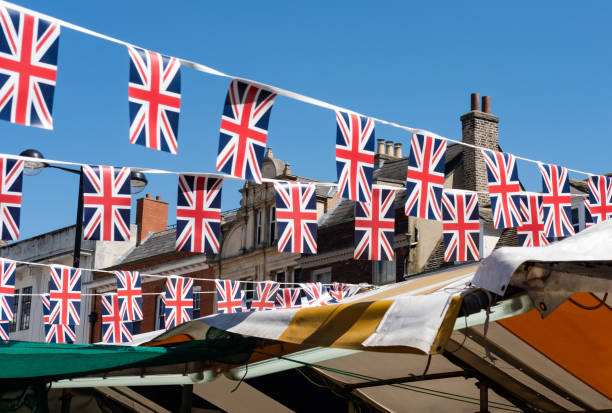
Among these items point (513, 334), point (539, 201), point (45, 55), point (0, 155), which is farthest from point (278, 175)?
point (513, 334)

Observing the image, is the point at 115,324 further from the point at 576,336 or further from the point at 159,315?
the point at 159,315

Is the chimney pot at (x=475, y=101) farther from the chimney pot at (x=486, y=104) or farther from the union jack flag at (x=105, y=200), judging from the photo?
the union jack flag at (x=105, y=200)

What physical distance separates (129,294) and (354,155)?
1151 cm

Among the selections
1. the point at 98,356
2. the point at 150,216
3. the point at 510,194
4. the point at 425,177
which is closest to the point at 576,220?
the point at 510,194

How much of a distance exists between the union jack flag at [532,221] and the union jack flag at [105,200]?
20.7 feet

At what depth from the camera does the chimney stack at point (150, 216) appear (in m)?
47.5

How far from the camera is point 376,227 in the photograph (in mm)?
14227

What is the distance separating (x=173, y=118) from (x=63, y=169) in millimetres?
9890

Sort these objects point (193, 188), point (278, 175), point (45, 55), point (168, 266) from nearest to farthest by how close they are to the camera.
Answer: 1. point (45, 55)
2. point (193, 188)
3. point (278, 175)
4. point (168, 266)

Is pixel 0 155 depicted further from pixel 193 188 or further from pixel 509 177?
pixel 509 177

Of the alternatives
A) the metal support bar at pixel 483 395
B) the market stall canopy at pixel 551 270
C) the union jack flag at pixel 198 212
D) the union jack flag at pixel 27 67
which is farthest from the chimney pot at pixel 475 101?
the market stall canopy at pixel 551 270

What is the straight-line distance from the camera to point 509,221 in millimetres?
14773

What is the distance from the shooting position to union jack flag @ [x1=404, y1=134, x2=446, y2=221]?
13.1 meters

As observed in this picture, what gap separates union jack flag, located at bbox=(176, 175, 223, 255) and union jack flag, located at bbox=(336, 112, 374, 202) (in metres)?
2.32
